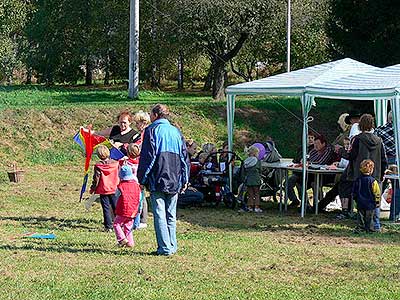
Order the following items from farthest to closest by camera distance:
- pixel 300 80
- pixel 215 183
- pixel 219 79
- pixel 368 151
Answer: pixel 219 79 → pixel 215 183 → pixel 300 80 → pixel 368 151

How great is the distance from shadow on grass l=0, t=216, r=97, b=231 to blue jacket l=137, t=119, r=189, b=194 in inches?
95.8

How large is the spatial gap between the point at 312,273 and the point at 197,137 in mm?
15040

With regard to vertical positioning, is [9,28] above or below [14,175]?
above

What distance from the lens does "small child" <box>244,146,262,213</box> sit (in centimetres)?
1248

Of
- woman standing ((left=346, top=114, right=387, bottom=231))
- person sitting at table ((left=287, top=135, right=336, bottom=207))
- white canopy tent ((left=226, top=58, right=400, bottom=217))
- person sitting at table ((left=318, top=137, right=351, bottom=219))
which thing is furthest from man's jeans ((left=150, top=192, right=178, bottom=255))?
person sitting at table ((left=287, top=135, right=336, bottom=207))

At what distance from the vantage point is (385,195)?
12.7 m

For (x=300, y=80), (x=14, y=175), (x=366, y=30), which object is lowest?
(x=14, y=175)

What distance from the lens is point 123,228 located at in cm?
890

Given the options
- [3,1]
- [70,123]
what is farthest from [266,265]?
[3,1]

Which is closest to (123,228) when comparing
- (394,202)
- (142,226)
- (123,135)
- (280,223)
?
(142,226)

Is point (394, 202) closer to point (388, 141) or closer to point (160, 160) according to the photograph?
point (388, 141)

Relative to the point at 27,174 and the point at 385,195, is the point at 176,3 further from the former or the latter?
the point at 385,195

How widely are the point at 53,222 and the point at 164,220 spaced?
307 cm

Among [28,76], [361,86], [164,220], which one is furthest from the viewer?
[28,76]
